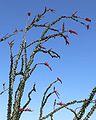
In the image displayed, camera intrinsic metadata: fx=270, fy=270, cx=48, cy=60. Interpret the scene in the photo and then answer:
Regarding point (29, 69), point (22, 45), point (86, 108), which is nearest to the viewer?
point (86, 108)


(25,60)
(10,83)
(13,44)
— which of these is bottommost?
(10,83)

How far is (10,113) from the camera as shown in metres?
6.02

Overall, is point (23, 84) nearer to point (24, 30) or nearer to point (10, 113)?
point (10, 113)

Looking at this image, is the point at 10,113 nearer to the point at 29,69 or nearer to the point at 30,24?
the point at 29,69

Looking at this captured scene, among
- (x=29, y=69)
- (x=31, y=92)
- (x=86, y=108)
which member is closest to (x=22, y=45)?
(x=29, y=69)

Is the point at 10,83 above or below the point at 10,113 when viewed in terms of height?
above

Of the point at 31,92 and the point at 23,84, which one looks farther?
the point at 31,92

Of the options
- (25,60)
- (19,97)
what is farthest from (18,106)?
(25,60)

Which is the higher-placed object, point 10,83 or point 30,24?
point 30,24

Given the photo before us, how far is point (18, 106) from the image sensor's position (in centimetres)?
592

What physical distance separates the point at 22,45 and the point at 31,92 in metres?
1.24

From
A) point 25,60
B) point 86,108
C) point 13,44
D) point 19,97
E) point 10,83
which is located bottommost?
point 86,108

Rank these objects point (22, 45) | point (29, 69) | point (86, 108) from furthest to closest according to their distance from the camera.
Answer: point (22, 45)
point (29, 69)
point (86, 108)

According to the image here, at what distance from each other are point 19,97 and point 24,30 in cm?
197
